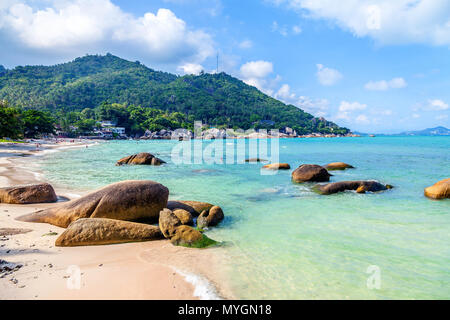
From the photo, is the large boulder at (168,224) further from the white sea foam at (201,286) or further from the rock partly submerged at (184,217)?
the white sea foam at (201,286)

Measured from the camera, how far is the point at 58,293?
4.42 m

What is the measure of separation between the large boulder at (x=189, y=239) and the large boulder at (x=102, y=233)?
65cm

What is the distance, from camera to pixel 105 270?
213 inches

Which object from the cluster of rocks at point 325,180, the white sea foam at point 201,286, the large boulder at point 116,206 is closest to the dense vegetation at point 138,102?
the cluster of rocks at point 325,180

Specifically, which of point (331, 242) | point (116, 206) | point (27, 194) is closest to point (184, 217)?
point (116, 206)

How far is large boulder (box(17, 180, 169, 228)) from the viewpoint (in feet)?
26.9

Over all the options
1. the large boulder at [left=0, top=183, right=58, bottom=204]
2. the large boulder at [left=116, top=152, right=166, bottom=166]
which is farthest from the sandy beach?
the large boulder at [left=116, top=152, right=166, bottom=166]

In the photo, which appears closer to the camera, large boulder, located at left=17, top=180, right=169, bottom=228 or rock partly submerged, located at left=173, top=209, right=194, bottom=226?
large boulder, located at left=17, top=180, right=169, bottom=228

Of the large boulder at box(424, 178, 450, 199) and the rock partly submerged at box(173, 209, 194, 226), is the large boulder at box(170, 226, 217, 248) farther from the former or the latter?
the large boulder at box(424, 178, 450, 199)

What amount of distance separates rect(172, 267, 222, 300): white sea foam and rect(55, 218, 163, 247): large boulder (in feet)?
6.75

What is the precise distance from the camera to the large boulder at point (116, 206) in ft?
26.9

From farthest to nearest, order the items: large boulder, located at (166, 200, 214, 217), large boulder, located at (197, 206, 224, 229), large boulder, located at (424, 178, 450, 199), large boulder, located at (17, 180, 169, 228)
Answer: large boulder, located at (424, 178, 450, 199) < large boulder, located at (166, 200, 214, 217) < large boulder, located at (197, 206, 224, 229) < large boulder, located at (17, 180, 169, 228)
